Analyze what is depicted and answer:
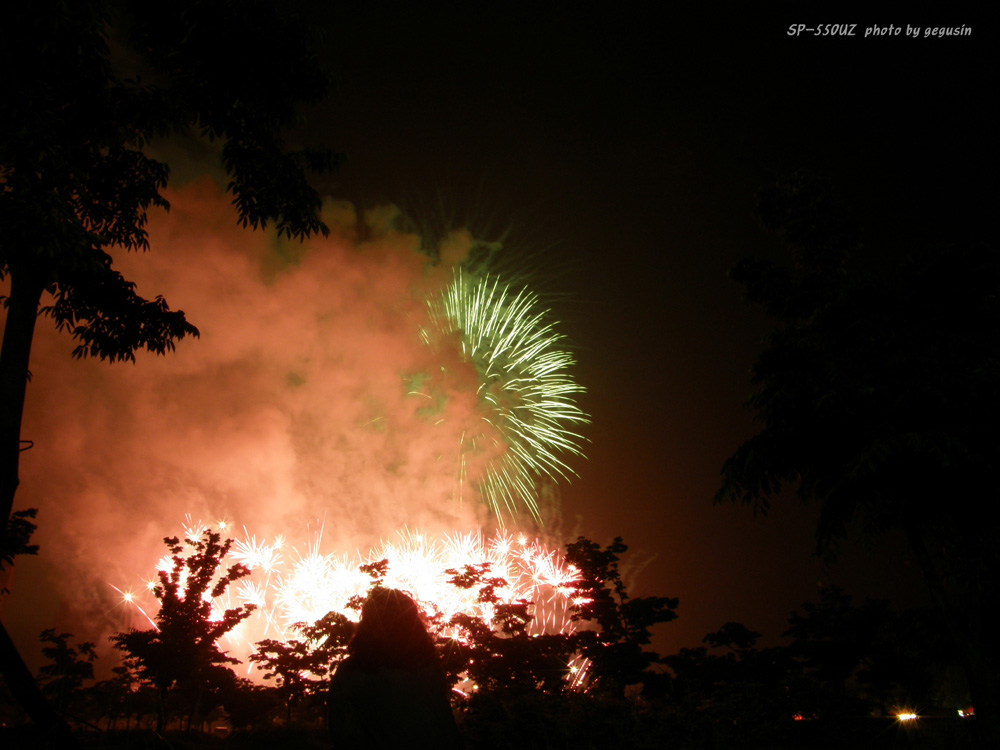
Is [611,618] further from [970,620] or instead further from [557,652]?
[970,620]

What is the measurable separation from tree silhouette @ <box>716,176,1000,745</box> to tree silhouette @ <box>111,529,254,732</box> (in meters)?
19.0

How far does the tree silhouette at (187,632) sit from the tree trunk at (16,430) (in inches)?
661

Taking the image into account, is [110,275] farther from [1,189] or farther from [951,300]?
[951,300]

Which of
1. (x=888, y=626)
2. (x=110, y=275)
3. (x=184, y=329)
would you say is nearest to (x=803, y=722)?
(x=888, y=626)

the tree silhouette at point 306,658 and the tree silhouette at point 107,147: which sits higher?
the tree silhouette at point 107,147

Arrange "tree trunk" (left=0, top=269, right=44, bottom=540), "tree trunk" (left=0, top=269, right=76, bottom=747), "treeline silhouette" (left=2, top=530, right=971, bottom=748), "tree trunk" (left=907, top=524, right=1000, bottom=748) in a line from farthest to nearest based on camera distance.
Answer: "treeline silhouette" (left=2, top=530, right=971, bottom=748), "tree trunk" (left=907, top=524, right=1000, bottom=748), "tree trunk" (left=0, top=269, right=44, bottom=540), "tree trunk" (left=0, top=269, right=76, bottom=747)

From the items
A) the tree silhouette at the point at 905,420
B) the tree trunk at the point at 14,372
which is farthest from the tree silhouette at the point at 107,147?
the tree silhouette at the point at 905,420

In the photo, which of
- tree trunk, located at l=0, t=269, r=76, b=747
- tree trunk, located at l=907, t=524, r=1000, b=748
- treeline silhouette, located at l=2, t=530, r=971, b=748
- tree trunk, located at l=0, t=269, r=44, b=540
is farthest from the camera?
treeline silhouette, located at l=2, t=530, r=971, b=748

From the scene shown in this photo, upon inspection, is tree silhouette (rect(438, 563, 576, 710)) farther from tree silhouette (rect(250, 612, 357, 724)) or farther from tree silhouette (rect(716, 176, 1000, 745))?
tree silhouette (rect(716, 176, 1000, 745))

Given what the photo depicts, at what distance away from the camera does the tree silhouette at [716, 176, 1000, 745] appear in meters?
11.6

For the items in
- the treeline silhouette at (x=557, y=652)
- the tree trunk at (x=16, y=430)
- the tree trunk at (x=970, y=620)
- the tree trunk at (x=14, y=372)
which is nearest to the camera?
the tree trunk at (x=16, y=430)

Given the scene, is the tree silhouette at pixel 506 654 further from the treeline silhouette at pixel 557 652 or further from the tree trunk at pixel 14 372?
the tree trunk at pixel 14 372

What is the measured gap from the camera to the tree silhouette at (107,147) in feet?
21.4

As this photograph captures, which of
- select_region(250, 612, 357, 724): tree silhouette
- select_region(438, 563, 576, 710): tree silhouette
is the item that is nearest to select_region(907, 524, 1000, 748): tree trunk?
select_region(438, 563, 576, 710): tree silhouette
